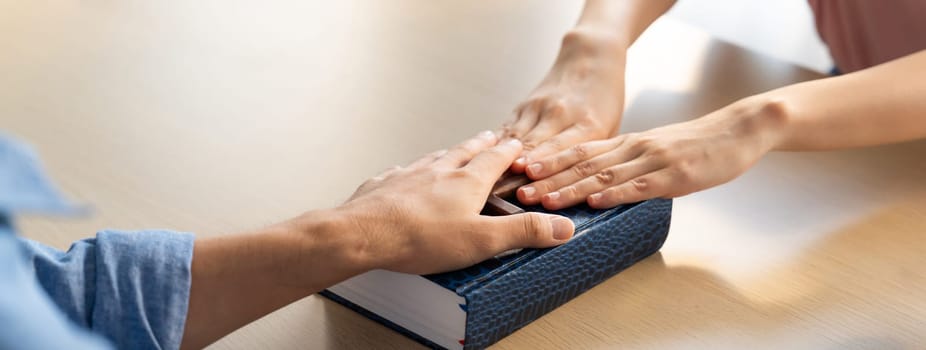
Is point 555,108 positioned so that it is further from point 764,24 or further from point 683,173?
point 764,24

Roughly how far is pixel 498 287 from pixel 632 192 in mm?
185

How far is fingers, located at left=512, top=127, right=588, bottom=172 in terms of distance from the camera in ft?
3.45

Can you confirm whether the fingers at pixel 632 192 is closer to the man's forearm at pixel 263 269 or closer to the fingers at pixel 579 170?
the fingers at pixel 579 170

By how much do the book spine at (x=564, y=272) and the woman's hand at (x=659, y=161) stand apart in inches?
1.0

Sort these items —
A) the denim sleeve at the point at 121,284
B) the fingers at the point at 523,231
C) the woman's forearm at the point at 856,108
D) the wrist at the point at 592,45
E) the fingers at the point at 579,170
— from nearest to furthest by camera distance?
the denim sleeve at the point at 121,284 → the fingers at the point at 523,231 → the fingers at the point at 579,170 → the woman's forearm at the point at 856,108 → the wrist at the point at 592,45

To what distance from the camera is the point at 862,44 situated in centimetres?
143

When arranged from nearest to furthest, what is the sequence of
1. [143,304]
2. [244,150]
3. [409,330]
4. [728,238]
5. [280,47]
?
1. [143,304]
2. [409,330]
3. [728,238]
4. [244,150]
5. [280,47]

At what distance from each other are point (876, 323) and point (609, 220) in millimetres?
233

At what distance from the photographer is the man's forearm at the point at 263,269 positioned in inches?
32.9

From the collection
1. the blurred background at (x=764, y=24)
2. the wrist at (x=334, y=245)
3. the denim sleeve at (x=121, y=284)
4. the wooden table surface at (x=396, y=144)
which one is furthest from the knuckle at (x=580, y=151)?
the blurred background at (x=764, y=24)

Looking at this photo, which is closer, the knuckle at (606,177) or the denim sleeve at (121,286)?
the denim sleeve at (121,286)

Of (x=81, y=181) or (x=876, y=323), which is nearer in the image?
(x=876, y=323)

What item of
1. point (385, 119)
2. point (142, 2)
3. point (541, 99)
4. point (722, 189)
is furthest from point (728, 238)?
point (142, 2)

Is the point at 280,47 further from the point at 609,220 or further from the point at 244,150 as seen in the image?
the point at 609,220
